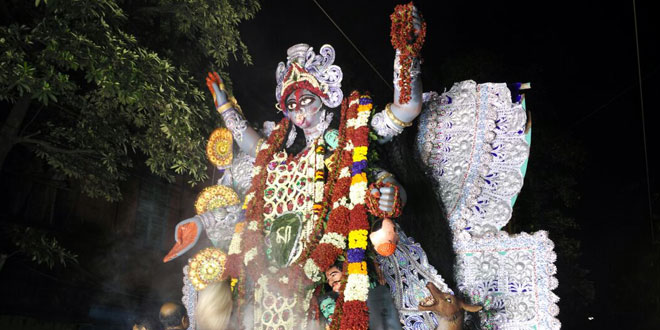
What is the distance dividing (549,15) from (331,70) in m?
3.26

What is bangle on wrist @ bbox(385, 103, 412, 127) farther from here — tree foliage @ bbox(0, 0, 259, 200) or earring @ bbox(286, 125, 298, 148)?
tree foliage @ bbox(0, 0, 259, 200)

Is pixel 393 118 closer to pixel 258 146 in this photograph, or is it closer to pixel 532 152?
pixel 258 146

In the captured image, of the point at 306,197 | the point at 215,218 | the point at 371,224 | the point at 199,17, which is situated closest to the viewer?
the point at 371,224

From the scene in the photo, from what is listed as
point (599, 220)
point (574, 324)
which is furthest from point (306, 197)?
point (574, 324)

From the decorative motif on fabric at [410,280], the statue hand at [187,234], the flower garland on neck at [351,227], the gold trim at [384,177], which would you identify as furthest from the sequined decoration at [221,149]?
the decorative motif on fabric at [410,280]

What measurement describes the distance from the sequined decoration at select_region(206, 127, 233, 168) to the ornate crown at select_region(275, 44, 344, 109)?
0.58 metres

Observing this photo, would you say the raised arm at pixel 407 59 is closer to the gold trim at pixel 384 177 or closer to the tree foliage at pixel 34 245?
the gold trim at pixel 384 177

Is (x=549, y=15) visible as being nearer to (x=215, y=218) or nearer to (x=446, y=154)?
(x=446, y=154)

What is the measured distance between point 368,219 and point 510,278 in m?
1.02

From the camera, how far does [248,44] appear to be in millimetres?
5613

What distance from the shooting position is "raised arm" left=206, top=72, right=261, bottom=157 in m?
3.96

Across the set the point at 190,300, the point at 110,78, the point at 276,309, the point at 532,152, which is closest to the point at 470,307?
the point at 276,309

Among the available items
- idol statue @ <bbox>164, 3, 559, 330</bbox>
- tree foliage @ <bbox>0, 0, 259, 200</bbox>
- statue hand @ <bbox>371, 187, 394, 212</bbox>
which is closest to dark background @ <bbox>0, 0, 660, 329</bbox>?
tree foliage @ <bbox>0, 0, 259, 200</bbox>

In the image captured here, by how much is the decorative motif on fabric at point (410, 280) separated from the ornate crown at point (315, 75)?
101cm
